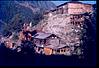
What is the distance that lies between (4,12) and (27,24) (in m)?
0.40

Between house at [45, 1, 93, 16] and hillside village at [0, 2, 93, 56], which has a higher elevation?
house at [45, 1, 93, 16]

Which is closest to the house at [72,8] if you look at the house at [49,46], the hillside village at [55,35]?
the hillside village at [55,35]

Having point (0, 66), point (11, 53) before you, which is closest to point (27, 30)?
point (11, 53)

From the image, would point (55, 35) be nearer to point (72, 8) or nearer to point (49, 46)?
point (49, 46)

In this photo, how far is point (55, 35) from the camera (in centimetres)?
381

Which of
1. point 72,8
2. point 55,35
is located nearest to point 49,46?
point 55,35

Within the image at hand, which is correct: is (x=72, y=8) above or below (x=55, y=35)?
above

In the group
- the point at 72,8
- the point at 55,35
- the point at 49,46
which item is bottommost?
the point at 49,46

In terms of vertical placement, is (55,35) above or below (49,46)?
above

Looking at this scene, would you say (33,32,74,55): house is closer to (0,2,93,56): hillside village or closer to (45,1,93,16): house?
(0,2,93,56): hillside village

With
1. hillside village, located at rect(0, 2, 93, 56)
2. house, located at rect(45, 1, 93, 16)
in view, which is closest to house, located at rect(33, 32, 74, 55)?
hillside village, located at rect(0, 2, 93, 56)

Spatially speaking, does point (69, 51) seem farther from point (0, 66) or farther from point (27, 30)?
point (0, 66)

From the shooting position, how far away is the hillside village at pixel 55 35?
3.79m

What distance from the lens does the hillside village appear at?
12.4 feet
